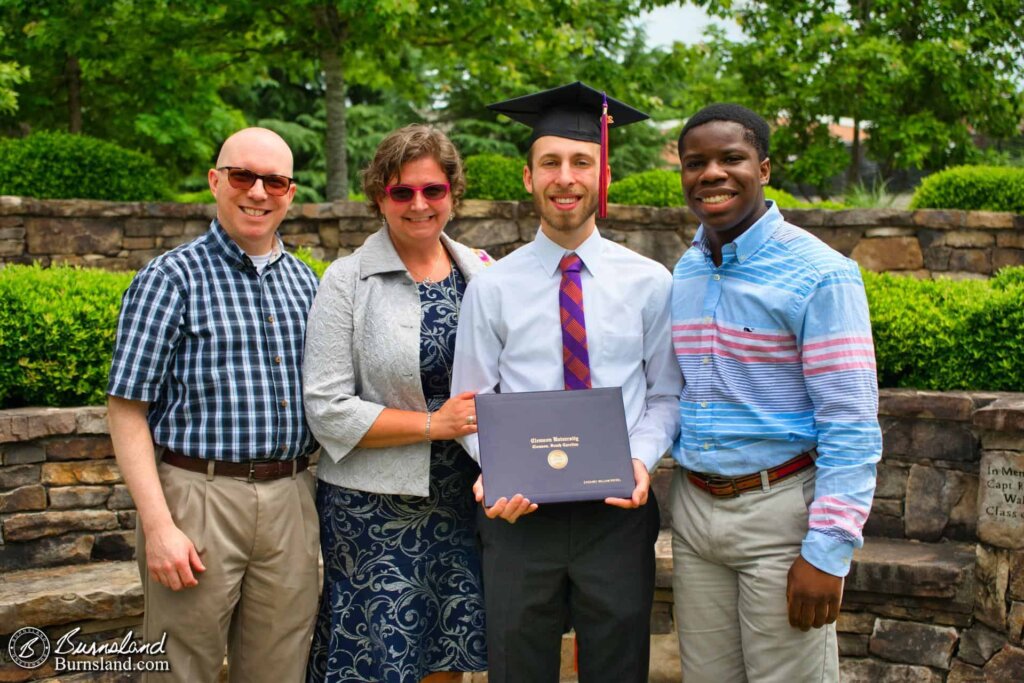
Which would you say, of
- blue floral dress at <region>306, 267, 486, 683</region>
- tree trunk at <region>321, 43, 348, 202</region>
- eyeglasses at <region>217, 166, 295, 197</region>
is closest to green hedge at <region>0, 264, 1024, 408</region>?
eyeglasses at <region>217, 166, 295, 197</region>

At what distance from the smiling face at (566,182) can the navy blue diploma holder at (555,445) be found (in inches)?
21.3

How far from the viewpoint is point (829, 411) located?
7.91ft

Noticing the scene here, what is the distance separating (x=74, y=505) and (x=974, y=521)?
3897mm

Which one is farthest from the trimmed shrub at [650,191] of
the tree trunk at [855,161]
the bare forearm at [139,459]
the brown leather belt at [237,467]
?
the bare forearm at [139,459]

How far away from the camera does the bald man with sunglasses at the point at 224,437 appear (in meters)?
2.70

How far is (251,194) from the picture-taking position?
9.35ft

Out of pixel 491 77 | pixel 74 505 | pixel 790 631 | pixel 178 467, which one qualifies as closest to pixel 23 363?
pixel 74 505

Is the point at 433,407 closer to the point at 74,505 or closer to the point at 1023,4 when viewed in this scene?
the point at 74,505

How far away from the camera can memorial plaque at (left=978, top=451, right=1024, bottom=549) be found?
12.0ft

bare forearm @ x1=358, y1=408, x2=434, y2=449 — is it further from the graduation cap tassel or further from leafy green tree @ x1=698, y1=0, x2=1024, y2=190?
leafy green tree @ x1=698, y1=0, x2=1024, y2=190

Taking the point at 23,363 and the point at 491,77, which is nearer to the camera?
the point at 23,363

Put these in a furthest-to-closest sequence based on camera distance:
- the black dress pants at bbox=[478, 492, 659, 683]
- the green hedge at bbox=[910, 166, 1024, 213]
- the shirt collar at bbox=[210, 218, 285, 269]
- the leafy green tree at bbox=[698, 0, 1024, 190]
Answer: the leafy green tree at bbox=[698, 0, 1024, 190], the green hedge at bbox=[910, 166, 1024, 213], the shirt collar at bbox=[210, 218, 285, 269], the black dress pants at bbox=[478, 492, 659, 683]

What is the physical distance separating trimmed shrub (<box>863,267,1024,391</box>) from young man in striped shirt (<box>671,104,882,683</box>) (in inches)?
84.7

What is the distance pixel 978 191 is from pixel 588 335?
6.67 meters
